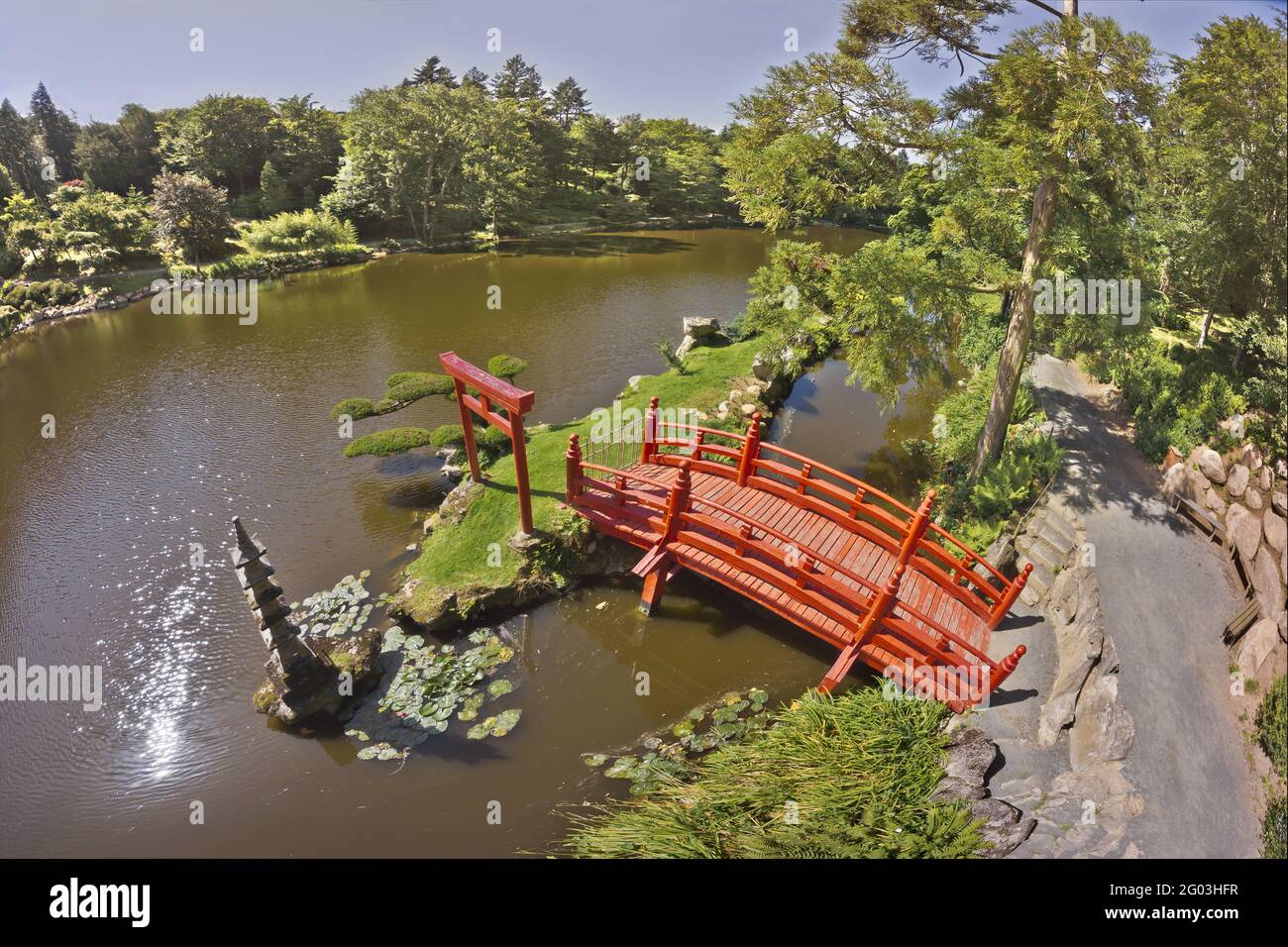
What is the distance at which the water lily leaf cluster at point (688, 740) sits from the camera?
866 cm

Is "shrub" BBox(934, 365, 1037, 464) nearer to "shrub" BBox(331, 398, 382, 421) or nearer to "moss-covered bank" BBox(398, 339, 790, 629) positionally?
"moss-covered bank" BBox(398, 339, 790, 629)

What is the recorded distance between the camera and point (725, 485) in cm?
Result: 1223

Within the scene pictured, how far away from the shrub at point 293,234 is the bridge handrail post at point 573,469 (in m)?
36.6

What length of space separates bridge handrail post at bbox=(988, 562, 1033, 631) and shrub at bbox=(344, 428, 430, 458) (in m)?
12.4

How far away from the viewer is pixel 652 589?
451 inches

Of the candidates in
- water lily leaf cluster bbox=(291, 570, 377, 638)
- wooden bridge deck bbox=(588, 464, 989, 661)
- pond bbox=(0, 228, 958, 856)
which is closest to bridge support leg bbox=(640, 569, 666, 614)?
pond bbox=(0, 228, 958, 856)

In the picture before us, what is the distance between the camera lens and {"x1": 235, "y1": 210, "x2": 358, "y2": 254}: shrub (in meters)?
37.5

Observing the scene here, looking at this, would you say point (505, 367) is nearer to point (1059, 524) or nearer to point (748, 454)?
point (748, 454)

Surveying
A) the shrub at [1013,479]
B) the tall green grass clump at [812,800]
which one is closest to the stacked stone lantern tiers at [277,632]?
the tall green grass clump at [812,800]

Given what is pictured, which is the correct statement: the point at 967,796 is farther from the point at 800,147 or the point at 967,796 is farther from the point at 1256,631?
the point at 800,147

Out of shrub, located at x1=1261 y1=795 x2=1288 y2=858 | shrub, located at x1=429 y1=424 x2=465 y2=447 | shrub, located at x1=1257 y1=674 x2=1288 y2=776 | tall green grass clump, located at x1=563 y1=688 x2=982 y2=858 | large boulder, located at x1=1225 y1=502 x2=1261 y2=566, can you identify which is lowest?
tall green grass clump, located at x1=563 y1=688 x2=982 y2=858

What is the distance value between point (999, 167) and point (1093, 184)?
14.9 ft

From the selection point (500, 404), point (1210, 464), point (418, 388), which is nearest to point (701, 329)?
point (418, 388)

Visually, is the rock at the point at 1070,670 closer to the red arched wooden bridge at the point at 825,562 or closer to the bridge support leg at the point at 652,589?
the red arched wooden bridge at the point at 825,562
